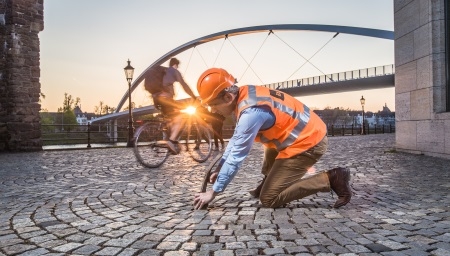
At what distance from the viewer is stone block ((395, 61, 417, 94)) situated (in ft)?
25.8

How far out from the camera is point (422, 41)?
7.53 metres

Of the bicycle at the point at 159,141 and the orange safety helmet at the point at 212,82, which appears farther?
the bicycle at the point at 159,141

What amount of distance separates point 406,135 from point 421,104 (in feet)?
3.23

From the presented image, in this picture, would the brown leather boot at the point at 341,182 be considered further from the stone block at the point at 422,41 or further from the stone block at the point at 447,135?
the stone block at the point at 422,41

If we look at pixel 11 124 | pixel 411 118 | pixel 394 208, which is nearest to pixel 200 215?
pixel 394 208

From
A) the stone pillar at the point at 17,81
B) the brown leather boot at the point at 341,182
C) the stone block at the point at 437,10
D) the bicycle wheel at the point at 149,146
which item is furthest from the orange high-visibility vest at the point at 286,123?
the stone pillar at the point at 17,81

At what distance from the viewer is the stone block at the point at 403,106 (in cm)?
809

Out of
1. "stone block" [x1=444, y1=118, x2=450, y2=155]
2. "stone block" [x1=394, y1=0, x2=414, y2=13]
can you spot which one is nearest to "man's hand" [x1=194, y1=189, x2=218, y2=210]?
"stone block" [x1=444, y1=118, x2=450, y2=155]

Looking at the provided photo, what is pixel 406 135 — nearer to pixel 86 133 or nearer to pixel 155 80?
pixel 155 80

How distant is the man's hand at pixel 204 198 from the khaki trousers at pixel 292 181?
526 millimetres

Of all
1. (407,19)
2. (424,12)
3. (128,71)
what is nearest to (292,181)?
(424,12)

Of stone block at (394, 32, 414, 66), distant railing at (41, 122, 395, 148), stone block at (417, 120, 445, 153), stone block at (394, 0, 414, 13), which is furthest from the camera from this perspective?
distant railing at (41, 122, 395, 148)

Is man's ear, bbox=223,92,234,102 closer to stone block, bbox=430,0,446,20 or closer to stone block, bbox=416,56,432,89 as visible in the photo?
stone block, bbox=416,56,432,89

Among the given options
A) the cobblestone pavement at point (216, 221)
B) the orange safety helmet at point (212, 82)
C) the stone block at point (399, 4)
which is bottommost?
the cobblestone pavement at point (216, 221)
